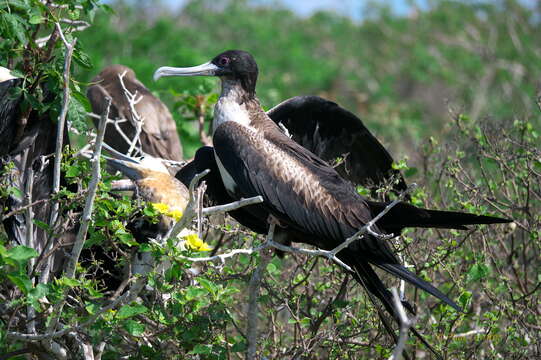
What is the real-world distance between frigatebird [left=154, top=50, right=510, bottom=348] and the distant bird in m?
1.64

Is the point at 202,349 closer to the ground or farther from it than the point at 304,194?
closer to the ground

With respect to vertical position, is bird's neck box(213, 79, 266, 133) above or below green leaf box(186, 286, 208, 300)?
above

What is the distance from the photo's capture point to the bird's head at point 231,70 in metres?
4.33

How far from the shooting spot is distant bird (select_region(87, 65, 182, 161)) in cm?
575

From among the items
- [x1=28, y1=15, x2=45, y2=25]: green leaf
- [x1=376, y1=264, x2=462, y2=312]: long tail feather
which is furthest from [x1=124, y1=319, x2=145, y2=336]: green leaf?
[x1=28, y1=15, x2=45, y2=25]: green leaf

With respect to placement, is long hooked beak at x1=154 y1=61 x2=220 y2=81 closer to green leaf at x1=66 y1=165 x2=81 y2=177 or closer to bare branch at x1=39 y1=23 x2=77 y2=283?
bare branch at x1=39 y1=23 x2=77 y2=283

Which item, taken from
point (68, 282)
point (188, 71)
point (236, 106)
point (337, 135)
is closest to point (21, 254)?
point (68, 282)

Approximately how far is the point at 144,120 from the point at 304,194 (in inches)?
84.6

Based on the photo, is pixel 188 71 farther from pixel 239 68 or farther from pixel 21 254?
pixel 21 254

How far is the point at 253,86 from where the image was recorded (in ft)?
14.4

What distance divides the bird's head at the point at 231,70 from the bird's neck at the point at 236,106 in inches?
1.1

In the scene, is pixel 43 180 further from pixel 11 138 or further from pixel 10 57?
pixel 10 57

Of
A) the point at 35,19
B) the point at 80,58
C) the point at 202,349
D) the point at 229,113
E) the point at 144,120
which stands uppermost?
the point at 35,19

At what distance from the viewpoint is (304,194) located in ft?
12.9
